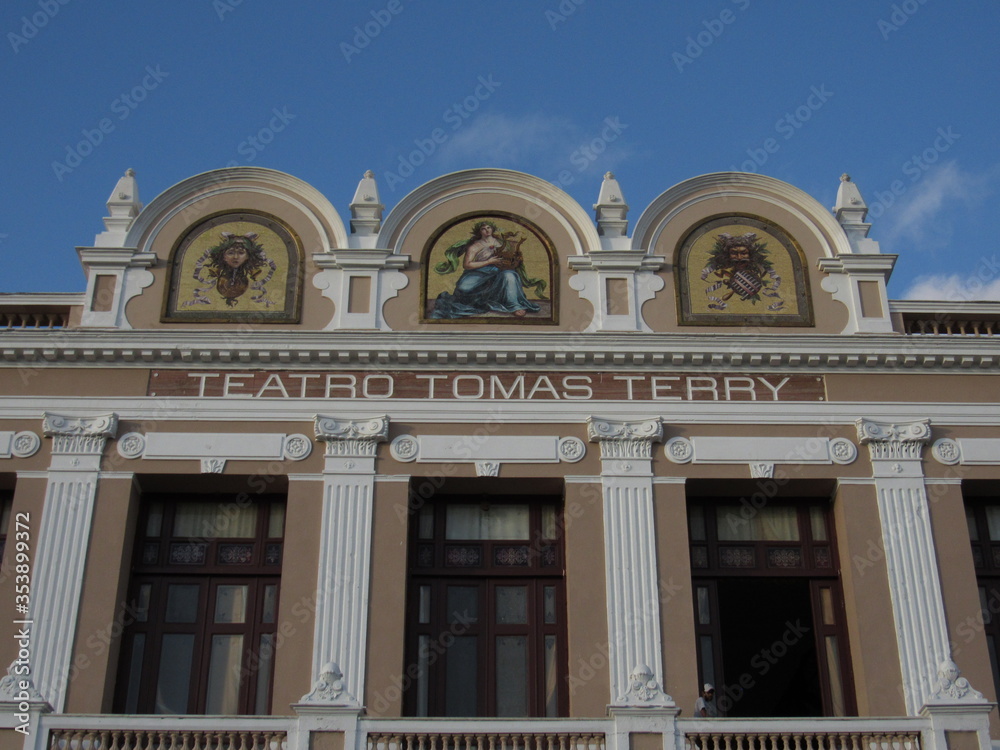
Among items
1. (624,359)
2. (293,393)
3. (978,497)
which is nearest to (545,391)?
(624,359)

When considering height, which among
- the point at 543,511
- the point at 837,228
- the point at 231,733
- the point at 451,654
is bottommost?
the point at 231,733

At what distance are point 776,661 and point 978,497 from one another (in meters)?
4.80

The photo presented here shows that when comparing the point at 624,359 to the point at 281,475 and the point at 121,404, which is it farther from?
the point at 121,404

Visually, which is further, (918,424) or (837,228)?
(837,228)

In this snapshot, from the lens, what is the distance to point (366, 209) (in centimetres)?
2534

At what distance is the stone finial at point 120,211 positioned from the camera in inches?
982

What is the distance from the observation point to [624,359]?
77.4ft

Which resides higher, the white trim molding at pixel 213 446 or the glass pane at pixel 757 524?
the white trim molding at pixel 213 446

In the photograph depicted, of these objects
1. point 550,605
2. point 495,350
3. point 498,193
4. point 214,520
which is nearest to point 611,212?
point 498,193

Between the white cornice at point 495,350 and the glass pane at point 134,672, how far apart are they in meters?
4.86

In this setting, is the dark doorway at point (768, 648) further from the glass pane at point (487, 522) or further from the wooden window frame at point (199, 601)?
the wooden window frame at point (199, 601)

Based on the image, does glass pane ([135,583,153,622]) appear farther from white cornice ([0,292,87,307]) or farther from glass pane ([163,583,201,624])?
white cornice ([0,292,87,307])

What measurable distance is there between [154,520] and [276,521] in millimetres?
2137

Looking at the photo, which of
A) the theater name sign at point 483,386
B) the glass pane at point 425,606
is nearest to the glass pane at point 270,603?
the glass pane at point 425,606
